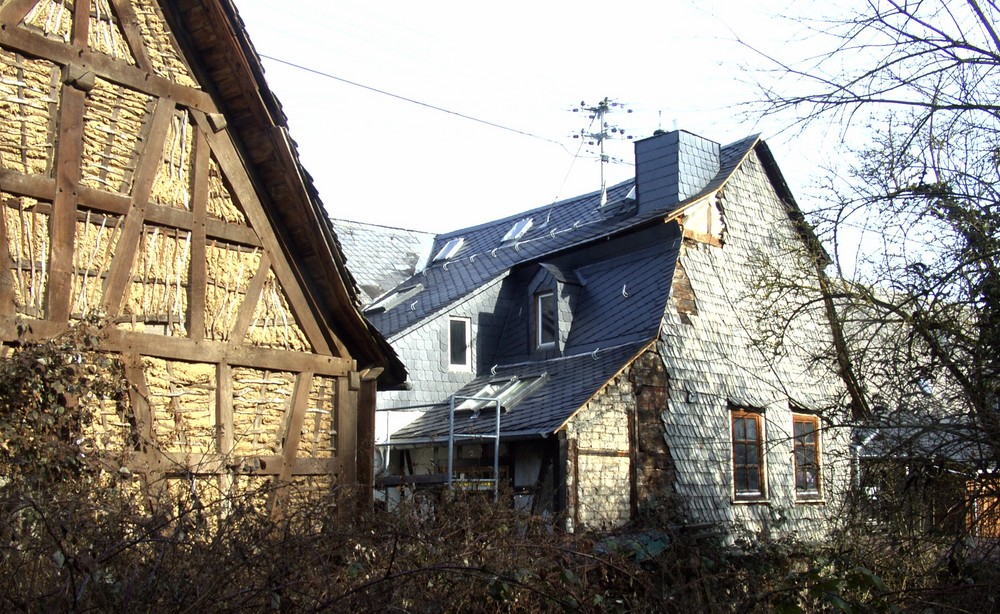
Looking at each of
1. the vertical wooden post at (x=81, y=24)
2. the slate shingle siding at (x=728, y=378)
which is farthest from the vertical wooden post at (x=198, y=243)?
the slate shingle siding at (x=728, y=378)

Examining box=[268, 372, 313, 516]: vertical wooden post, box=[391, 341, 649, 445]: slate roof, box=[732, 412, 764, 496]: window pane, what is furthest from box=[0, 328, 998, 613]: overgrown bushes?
box=[732, 412, 764, 496]: window pane

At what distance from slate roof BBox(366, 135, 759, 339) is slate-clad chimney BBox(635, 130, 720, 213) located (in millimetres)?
191

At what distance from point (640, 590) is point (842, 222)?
3.62 meters

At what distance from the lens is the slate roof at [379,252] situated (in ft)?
81.7

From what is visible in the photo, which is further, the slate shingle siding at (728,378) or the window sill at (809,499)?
the window sill at (809,499)

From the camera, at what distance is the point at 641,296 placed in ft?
62.2

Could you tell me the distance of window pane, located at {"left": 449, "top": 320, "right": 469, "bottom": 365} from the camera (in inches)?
834

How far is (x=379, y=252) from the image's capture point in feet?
86.4

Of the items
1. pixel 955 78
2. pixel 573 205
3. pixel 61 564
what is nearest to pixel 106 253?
pixel 61 564

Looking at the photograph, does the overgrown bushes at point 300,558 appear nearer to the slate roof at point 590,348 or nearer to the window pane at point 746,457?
the slate roof at point 590,348

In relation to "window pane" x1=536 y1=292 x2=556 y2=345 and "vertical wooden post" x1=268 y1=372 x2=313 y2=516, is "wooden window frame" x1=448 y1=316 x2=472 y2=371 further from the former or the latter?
"vertical wooden post" x1=268 y1=372 x2=313 y2=516

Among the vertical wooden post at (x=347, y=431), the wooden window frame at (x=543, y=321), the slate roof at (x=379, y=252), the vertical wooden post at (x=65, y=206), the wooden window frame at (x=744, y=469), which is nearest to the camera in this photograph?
the vertical wooden post at (x=65, y=206)

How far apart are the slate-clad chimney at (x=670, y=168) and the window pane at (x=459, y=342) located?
4.27 metres

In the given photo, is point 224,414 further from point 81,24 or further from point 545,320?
point 545,320
